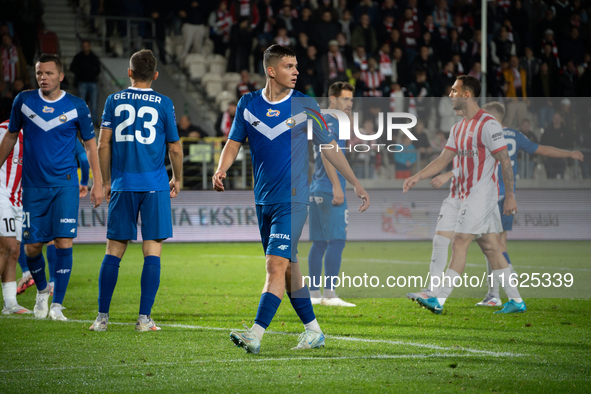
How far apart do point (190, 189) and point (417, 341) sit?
10961mm

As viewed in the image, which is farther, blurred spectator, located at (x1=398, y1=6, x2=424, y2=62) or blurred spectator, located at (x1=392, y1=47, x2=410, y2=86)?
blurred spectator, located at (x1=398, y1=6, x2=424, y2=62)

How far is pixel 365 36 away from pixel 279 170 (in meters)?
16.4

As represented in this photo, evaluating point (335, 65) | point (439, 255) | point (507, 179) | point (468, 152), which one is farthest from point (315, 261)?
point (335, 65)

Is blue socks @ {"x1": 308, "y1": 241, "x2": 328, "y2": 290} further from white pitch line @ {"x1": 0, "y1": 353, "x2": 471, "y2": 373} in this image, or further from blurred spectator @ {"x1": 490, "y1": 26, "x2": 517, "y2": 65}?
blurred spectator @ {"x1": 490, "y1": 26, "x2": 517, "y2": 65}

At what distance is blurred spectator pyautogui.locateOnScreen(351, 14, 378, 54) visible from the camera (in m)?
20.3

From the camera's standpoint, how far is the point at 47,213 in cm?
625

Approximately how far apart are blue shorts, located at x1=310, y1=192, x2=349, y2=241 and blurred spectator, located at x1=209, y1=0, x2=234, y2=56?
44.6 ft

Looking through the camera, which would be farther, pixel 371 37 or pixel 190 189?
pixel 371 37

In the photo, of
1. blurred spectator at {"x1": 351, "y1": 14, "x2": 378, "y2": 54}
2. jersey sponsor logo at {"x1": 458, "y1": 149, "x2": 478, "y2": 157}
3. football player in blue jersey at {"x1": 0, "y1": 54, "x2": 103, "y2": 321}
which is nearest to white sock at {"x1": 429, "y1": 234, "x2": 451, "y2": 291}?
jersey sponsor logo at {"x1": 458, "y1": 149, "x2": 478, "y2": 157}

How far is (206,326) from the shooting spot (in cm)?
590

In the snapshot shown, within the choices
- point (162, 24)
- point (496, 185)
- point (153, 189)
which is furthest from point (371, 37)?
point (153, 189)

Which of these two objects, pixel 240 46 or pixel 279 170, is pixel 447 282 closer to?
pixel 279 170

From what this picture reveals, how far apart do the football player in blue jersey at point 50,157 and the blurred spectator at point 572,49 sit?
1680cm

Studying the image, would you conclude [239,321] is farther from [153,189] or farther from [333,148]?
[333,148]
